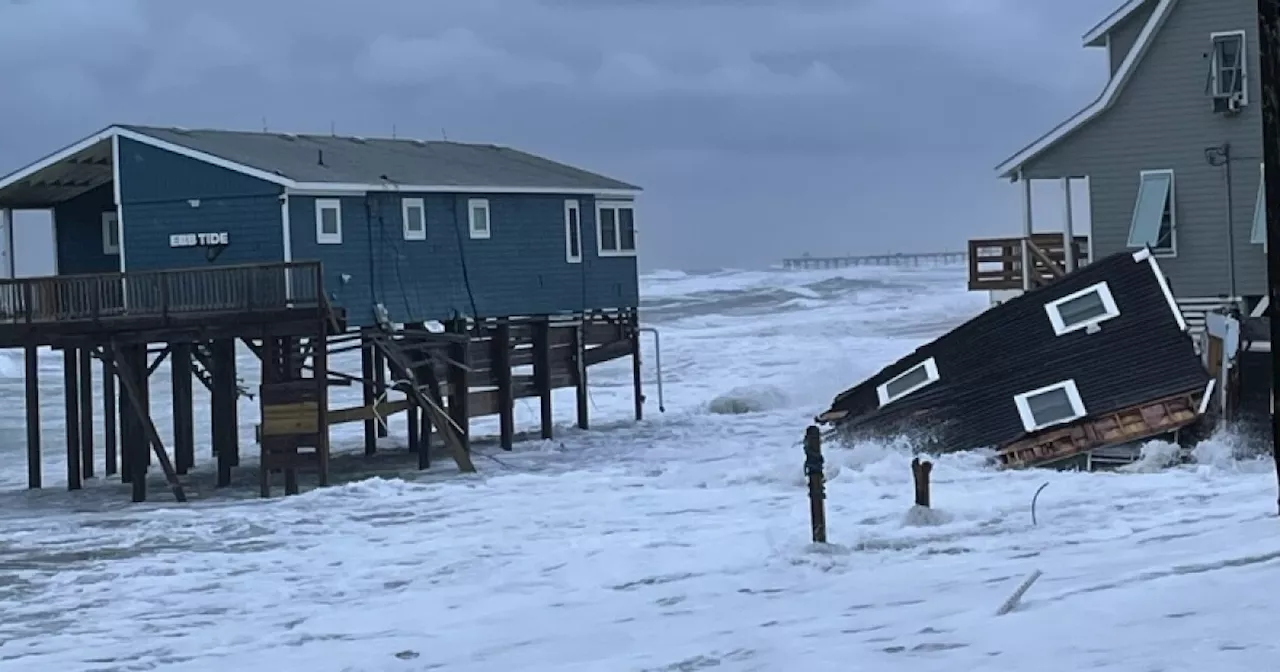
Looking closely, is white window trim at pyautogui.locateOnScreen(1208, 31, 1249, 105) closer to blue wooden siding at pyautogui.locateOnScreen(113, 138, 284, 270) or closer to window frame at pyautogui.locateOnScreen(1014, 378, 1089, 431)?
window frame at pyautogui.locateOnScreen(1014, 378, 1089, 431)

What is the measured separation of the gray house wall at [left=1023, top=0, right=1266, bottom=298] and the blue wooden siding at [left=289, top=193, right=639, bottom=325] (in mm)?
12045

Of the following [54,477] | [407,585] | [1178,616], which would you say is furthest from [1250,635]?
[54,477]

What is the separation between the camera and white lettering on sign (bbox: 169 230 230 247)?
3381 cm

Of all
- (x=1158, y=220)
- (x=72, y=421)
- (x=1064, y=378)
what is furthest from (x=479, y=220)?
(x=1064, y=378)

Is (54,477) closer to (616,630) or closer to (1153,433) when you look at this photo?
(1153,433)

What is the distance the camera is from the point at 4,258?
121 ft

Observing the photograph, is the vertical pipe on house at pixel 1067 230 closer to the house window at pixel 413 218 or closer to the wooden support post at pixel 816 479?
the house window at pixel 413 218

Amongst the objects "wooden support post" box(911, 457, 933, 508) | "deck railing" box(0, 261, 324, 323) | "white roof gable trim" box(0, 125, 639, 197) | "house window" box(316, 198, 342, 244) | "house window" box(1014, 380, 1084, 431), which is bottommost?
"wooden support post" box(911, 457, 933, 508)

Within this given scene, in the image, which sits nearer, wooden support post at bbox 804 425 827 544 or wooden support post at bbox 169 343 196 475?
wooden support post at bbox 804 425 827 544

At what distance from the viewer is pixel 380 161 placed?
3850 centimetres

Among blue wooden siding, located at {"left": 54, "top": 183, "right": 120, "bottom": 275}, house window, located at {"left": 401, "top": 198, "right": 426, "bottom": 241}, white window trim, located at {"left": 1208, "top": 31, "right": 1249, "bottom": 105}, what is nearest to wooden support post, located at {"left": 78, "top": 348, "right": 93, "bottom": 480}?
blue wooden siding, located at {"left": 54, "top": 183, "right": 120, "bottom": 275}

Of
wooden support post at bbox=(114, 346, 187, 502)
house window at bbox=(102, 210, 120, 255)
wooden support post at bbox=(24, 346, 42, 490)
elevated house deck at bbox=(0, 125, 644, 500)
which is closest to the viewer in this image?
wooden support post at bbox=(114, 346, 187, 502)

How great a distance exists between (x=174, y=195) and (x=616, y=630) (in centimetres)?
2055

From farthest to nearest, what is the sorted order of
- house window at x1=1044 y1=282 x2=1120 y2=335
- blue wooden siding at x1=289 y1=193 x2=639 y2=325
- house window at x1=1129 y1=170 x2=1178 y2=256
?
blue wooden siding at x1=289 y1=193 x2=639 y2=325
house window at x1=1129 y1=170 x2=1178 y2=256
house window at x1=1044 y1=282 x2=1120 y2=335
